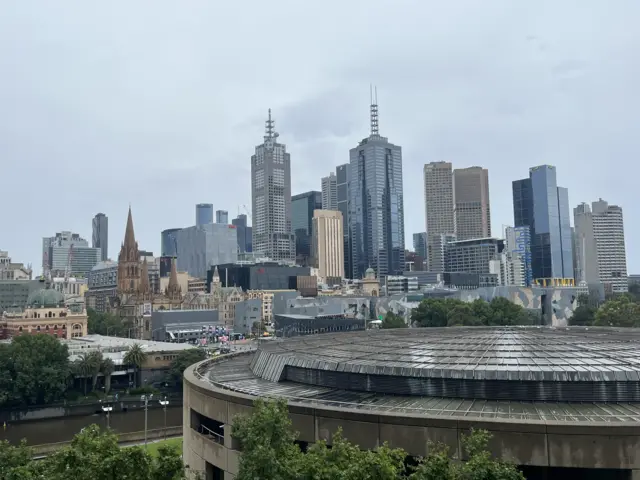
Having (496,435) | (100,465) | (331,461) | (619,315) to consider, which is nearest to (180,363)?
(619,315)

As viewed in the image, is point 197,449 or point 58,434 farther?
point 58,434

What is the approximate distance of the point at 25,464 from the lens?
84.9 ft

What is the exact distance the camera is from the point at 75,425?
100625mm

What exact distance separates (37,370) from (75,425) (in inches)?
557

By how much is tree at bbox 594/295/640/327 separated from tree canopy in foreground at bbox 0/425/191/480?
455ft

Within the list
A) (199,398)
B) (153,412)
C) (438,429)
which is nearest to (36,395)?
(153,412)

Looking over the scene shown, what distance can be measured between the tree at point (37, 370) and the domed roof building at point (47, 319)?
59522 millimetres

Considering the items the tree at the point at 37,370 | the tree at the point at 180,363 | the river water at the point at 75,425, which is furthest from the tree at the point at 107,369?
the river water at the point at 75,425

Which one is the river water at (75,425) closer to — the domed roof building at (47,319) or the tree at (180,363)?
the tree at (180,363)

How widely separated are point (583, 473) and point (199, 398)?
22.8 m

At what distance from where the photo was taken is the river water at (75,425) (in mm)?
91125

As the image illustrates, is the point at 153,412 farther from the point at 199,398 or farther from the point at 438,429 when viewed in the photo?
the point at 438,429

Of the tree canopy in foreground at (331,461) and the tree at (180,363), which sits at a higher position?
the tree canopy in foreground at (331,461)

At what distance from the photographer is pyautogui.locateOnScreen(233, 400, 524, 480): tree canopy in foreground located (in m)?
20.4
